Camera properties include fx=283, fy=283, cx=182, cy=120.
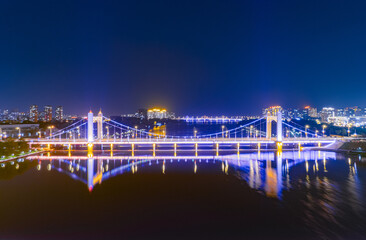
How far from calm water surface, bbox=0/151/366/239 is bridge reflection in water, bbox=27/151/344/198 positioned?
0.06 meters

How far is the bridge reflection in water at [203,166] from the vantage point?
14258 mm

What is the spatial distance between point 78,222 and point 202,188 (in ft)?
19.1

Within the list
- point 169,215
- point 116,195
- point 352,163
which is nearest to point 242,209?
point 169,215

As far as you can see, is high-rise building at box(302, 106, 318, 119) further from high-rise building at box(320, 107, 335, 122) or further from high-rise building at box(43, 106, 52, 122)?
high-rise building at box(43, 106, 52, 122)

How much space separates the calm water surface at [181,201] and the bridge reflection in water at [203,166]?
6cm

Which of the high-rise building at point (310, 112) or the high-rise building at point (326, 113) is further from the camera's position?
the high-rise building at point (310, 112)

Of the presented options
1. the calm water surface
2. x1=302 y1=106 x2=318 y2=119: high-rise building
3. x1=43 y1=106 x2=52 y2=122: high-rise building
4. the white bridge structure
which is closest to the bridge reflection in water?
the calm water surface

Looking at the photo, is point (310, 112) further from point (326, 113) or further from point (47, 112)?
point (47, 112)

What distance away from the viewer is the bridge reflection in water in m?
14.3

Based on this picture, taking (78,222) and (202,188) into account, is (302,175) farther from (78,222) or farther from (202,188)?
(78,222)

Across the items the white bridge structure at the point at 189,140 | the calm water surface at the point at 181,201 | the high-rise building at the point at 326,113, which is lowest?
the calm water surface at the point at 181,201

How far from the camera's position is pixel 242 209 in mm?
9727

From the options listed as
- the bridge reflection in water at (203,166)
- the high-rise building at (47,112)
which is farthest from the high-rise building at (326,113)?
the high-rise building at (47,112)

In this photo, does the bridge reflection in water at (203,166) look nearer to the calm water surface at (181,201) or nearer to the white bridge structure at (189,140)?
the calm water surface at (181,201)
